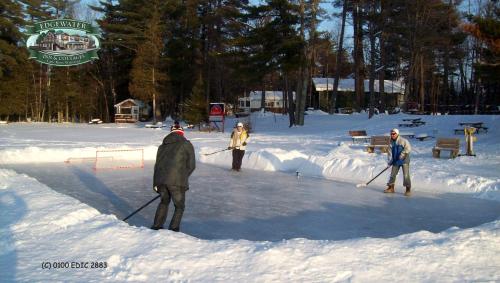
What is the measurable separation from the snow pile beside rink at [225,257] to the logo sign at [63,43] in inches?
1028

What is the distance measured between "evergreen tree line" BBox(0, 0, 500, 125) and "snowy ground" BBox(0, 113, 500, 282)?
13349 mm

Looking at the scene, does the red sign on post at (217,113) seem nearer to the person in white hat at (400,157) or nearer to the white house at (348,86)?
the white house at (348,86)

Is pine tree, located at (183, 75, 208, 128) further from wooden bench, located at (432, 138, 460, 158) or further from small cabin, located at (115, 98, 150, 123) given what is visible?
wooden bench, located at (432, 138, 460, 158)

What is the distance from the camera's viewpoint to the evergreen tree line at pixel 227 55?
31.2 metres

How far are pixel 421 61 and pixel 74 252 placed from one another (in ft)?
137

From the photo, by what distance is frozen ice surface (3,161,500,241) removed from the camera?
7.45 meters

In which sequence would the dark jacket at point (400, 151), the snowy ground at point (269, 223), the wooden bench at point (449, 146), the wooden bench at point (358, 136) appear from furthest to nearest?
the wooden bench at point (358, 136) → the wooden bench at point (449, 146) → the dark jacket at point (400, 151) → the snowy ground at point (269, 223)

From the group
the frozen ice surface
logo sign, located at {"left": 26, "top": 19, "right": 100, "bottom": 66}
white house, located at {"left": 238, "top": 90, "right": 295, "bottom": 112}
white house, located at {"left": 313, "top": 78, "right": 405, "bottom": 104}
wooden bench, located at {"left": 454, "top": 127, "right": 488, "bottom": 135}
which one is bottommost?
the frozen ice surface

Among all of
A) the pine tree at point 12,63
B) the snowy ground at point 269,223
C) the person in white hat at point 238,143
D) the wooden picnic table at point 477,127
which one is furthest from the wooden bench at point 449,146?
the pine tree at point 12,63

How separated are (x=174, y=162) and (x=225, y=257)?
2.07 metres

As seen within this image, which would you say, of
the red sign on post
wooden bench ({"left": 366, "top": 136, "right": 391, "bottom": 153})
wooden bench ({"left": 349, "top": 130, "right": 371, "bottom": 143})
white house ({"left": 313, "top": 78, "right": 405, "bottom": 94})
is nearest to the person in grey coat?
wooden bench ({"left": 366, "top": 136, "right": 391, "bottom": 153})

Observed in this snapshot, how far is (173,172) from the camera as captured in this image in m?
6.50

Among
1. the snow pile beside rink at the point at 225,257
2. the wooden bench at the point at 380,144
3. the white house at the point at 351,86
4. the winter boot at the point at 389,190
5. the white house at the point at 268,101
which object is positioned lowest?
the winter boot at the point at 389,190

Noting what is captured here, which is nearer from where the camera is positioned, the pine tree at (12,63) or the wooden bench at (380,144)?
the wooden bench at (380,144)
